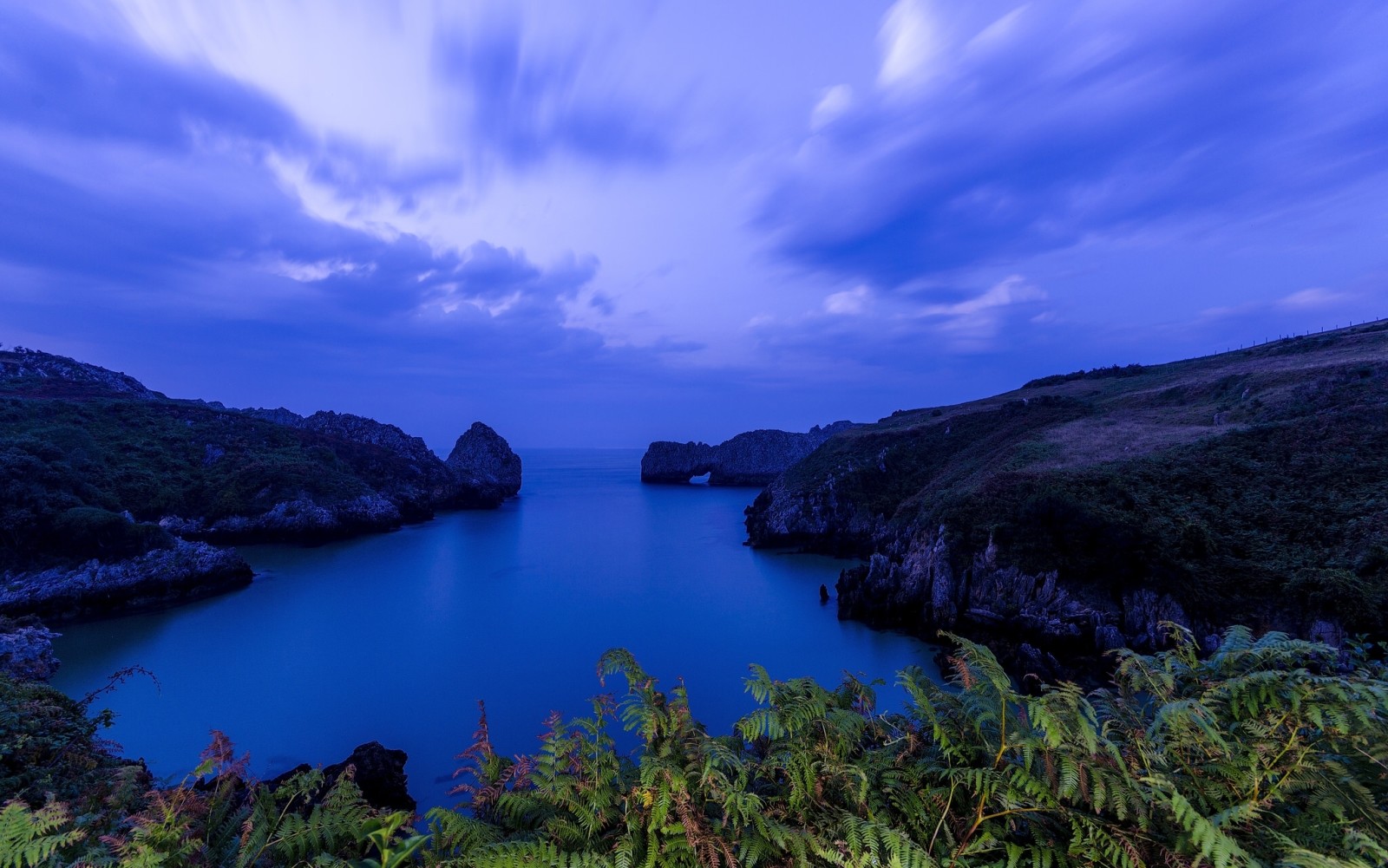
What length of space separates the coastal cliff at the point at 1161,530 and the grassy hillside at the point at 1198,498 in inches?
2.5

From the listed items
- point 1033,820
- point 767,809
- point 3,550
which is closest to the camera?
point 1033,820

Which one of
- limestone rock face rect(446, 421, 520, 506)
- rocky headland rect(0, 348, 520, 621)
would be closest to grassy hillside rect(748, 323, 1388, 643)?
rocky headland rect(0, 348, 520, 621)

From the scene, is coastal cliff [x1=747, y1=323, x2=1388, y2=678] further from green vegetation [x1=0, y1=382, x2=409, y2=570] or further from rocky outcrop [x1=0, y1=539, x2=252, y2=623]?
green vegetation [x1=0, y1=382, x2=409, y2=570]

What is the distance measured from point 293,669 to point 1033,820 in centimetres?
2303

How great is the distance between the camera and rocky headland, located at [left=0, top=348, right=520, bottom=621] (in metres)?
22.3

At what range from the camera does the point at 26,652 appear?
12.9 metres

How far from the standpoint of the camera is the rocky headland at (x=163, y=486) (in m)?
22.3

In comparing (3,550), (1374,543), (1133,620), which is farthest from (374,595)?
(1374,543)

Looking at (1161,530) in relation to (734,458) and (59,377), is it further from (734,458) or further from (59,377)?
(59,377)

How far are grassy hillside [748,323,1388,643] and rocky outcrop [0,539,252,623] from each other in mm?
35157

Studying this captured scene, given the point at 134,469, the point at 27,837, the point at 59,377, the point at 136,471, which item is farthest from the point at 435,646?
the point at 59,377

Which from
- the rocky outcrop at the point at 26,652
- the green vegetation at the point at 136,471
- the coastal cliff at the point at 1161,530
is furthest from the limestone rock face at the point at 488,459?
the coastal cliff at the point at 1161,530

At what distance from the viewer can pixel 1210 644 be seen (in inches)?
547

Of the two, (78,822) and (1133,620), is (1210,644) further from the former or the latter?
(78,822)
